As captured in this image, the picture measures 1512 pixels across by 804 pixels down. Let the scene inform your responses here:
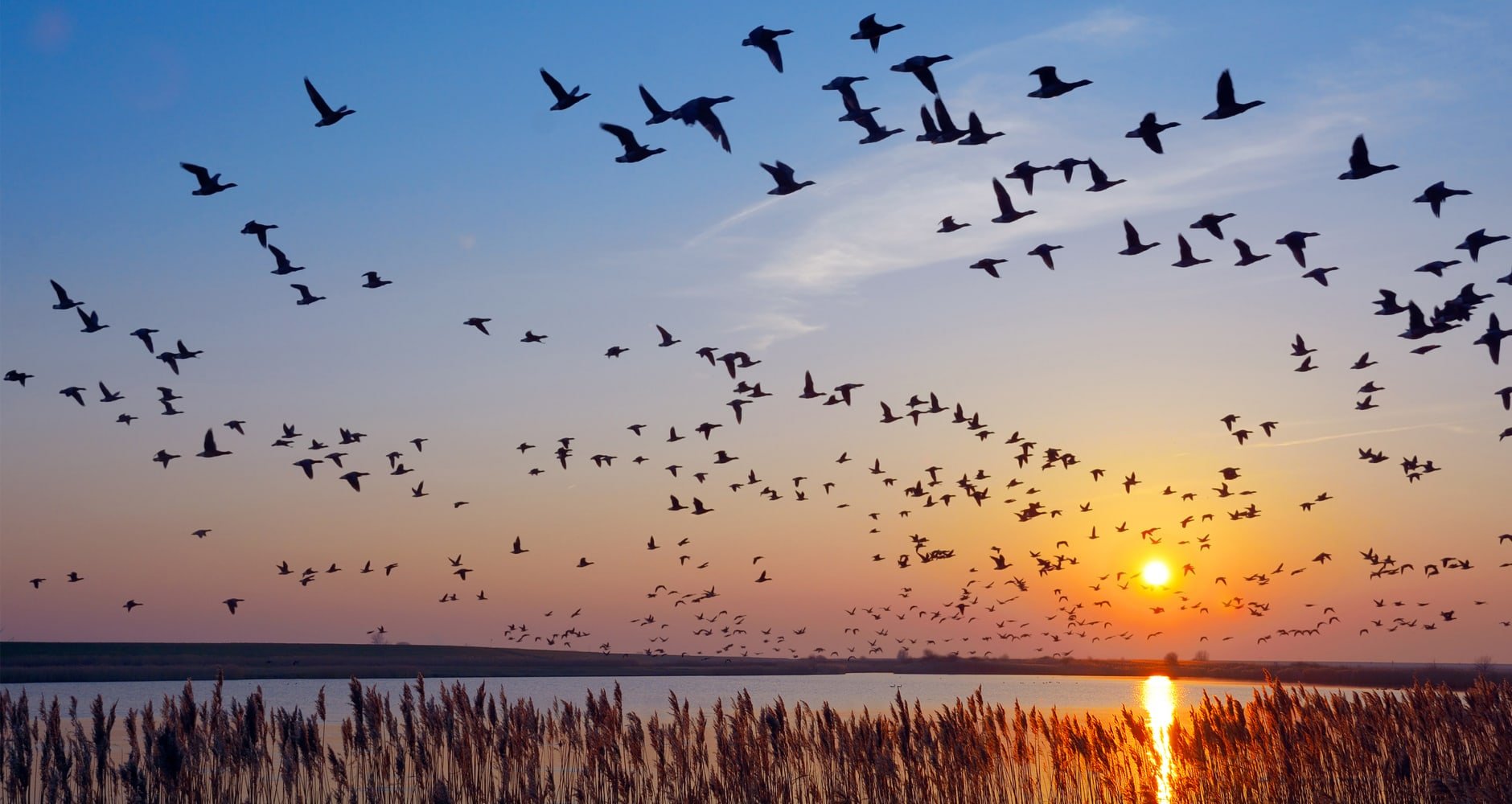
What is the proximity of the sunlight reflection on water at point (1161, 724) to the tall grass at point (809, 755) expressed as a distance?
279 millimetres

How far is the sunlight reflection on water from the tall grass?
0.28 meters

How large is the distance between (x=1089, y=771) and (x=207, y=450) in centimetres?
2550

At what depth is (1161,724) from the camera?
4928cm

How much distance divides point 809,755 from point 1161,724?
100.0ft

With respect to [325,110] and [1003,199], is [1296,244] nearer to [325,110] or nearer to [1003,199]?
[1003,199]

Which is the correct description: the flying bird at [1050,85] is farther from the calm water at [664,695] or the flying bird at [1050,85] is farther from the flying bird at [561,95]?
the calm water at [664,695]

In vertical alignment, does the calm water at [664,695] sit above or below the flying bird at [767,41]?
below

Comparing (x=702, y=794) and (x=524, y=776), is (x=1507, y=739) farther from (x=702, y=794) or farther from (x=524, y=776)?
(x=524, y=776)

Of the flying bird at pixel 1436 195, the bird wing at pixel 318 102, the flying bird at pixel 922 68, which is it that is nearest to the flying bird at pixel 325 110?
the bird wing at pixel 318 102

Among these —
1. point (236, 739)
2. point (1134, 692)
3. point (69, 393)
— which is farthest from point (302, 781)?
point (1134, 692)

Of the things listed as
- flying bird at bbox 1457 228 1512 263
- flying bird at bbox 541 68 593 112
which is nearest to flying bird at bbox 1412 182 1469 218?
flying bird at bbox 1457 228 1512 263

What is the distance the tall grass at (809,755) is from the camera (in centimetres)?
2088

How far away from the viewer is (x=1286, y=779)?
2142 cm

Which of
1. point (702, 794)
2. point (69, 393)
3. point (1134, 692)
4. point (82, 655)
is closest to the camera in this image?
point (702, 794)
